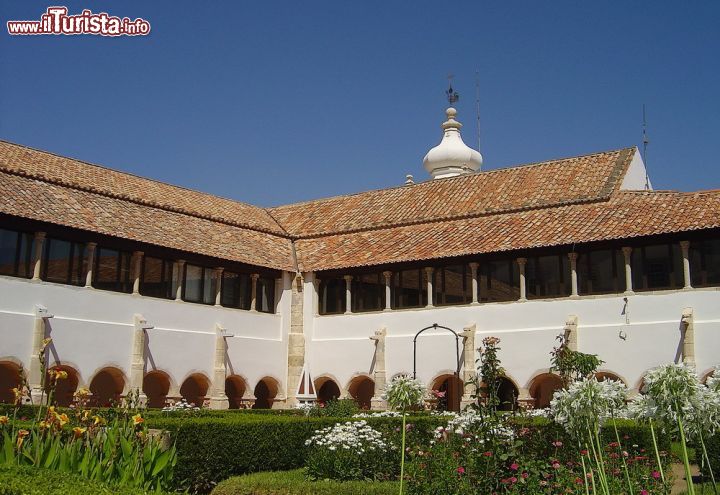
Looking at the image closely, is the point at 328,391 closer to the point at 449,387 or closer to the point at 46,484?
the point at 449,387

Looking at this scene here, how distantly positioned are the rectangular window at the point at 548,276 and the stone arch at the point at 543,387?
2499mm

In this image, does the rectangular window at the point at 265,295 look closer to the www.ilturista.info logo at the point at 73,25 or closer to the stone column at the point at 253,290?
the stone column at the point at 253,290

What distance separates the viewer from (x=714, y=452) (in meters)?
15.6

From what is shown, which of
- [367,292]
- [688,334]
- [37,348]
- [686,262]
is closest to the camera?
[37,348]

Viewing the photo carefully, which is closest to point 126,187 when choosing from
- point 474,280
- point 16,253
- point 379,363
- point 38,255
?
point 38,255

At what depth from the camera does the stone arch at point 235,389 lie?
29.0 meters

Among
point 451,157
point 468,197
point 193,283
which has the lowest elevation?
point 193,283

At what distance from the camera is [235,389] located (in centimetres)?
3017

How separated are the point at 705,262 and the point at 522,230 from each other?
571cm

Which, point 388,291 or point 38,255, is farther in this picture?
point 388,291

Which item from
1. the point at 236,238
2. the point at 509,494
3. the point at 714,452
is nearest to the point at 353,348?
the point at 236,238

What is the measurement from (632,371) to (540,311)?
3273 millimetres

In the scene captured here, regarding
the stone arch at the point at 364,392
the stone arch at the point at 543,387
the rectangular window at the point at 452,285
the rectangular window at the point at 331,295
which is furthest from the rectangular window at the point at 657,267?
the rectangular window at the point at 331,295

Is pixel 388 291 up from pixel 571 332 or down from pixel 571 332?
up
